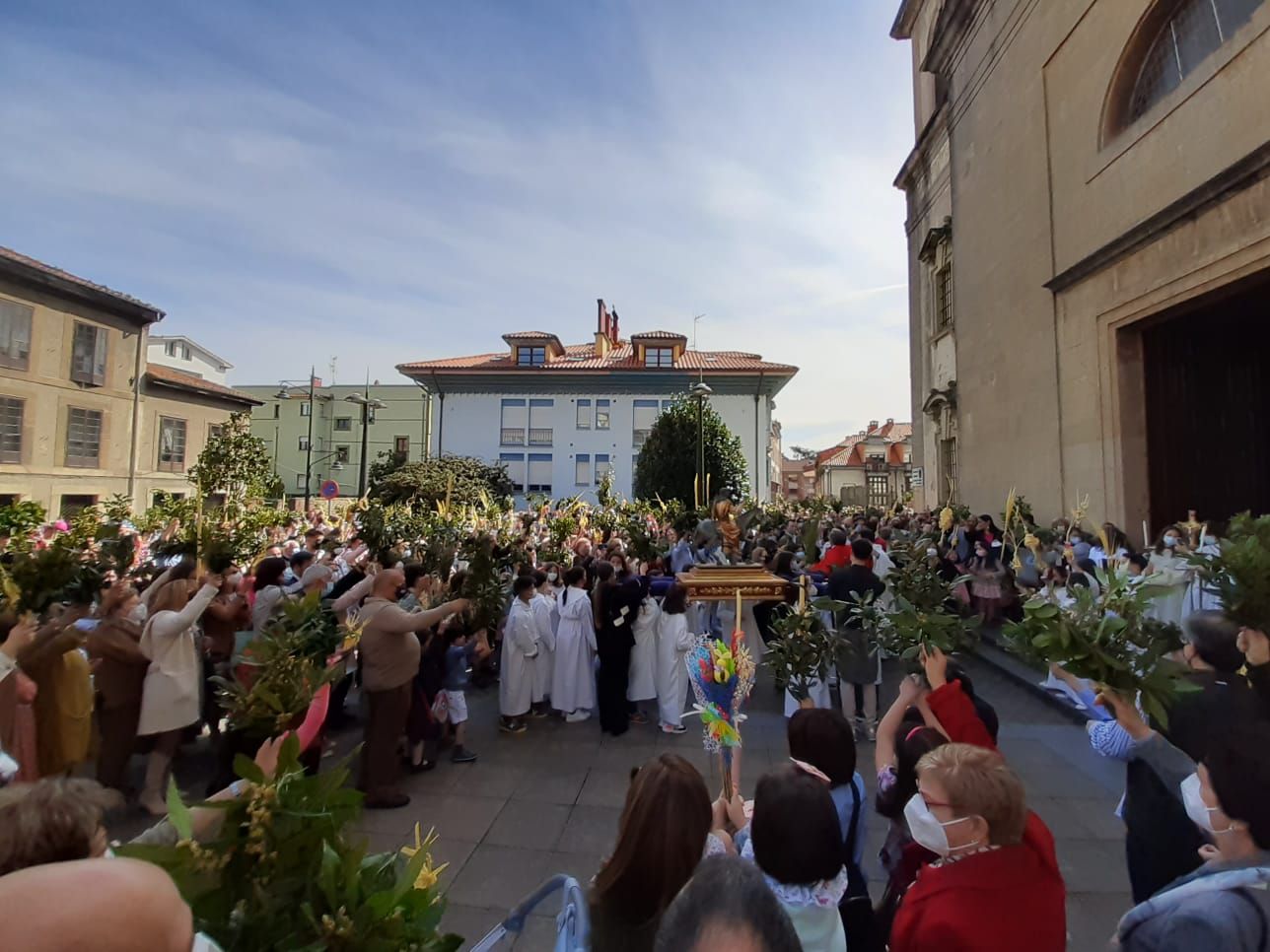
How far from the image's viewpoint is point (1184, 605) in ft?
24.2

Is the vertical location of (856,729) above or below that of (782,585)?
below

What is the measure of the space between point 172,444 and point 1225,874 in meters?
33.5

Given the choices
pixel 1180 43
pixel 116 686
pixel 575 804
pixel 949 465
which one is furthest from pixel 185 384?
pixel 1180 43

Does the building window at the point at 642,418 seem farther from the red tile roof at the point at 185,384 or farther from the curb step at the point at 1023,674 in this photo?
the curb step at the point at 1023,674

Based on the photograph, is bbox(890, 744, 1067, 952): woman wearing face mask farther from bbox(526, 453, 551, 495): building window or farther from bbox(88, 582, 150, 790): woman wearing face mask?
bbox(526, 453, 551, 495): building window

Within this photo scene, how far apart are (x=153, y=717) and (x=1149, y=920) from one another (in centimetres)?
576

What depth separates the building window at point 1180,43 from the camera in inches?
376

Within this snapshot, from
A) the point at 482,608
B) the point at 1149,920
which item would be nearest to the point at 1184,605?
the point at 1149,920

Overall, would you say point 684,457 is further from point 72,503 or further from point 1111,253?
point 72,503

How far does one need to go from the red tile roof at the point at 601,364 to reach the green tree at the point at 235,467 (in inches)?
789

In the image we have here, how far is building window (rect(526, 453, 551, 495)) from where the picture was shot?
39.5 metres

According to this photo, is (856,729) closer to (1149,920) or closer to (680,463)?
(1149,920)

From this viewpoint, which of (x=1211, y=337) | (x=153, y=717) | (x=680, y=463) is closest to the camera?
(x=153, y=717)

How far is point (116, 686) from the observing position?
4.71 m
